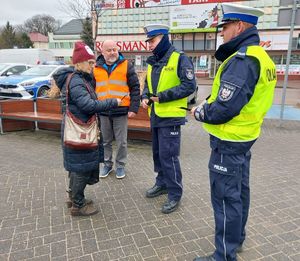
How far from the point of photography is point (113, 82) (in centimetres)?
417

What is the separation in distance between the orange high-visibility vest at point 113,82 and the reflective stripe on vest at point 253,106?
2097mm

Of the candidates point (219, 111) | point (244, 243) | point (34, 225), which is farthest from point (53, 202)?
point (219, 111)

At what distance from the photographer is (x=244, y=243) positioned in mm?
2934

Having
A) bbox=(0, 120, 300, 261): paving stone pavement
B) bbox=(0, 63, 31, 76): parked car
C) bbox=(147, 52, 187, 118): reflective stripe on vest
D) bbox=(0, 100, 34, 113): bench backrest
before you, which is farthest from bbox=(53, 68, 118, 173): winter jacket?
bbox=(0, 63, 31, 76): parked car

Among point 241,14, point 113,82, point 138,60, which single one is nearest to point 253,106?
Answer: point 241,14

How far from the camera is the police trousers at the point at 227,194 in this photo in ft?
7.49

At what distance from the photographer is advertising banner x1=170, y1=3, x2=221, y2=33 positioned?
36156 mm

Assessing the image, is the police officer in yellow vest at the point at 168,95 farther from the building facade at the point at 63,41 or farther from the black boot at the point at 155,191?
the building facade at the point at 63,41

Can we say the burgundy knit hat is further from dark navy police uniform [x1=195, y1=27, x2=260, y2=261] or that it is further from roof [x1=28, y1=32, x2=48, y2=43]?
roof [x1=28, y1=32, x2=48, y2=43]

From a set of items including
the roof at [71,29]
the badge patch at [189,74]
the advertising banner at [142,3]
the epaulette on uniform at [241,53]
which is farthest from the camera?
the roof at [71,29]

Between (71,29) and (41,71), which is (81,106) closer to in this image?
(41,71)

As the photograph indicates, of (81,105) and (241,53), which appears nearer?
(241,53)

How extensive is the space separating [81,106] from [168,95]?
37.4 inches

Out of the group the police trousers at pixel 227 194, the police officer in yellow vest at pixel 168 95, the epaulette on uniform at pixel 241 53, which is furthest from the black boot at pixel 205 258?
the epaulette on uniform at pixel 241 53
